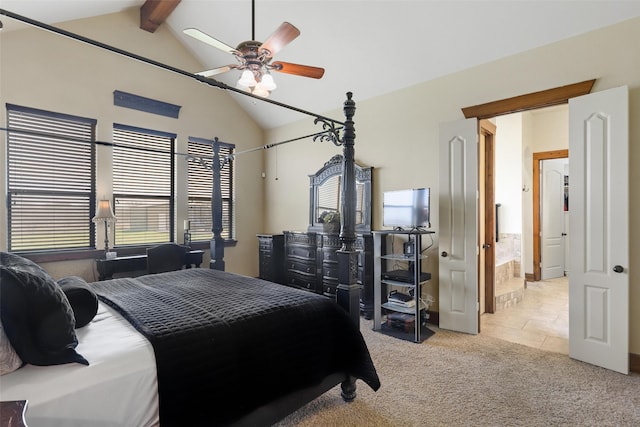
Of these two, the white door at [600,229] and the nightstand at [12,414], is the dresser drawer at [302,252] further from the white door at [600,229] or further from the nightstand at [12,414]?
the nightstand at [12,414]

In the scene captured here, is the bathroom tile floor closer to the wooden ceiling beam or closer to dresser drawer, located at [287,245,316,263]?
dresser drawer, located at [287,245,316,263]

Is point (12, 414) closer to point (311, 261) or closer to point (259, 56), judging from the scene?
point (259, 56)

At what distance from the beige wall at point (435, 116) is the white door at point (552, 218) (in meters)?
0.76

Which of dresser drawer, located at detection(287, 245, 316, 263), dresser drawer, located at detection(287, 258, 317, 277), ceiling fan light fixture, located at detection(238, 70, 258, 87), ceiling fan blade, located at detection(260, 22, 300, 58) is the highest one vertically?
ceiling fan blade, located at detection(260, 22, 300, 58)

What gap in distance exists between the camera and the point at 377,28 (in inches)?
136

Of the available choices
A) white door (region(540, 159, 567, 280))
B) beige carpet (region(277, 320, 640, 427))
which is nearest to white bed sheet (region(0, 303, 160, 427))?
beige carpet (region(277, 320, 640, 427))

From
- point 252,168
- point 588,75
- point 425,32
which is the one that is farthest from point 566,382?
point 252,168

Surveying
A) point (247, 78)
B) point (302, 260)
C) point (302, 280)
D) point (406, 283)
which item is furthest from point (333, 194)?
point (247, 78)

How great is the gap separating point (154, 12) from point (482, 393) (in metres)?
5.58

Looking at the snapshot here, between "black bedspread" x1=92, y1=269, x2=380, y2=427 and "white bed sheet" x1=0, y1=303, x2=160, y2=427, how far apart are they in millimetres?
60

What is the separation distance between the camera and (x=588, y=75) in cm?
285

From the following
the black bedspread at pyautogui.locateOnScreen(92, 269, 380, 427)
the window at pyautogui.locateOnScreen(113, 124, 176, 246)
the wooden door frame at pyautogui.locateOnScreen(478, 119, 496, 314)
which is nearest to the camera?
the black bedspread at pyautogui.locateOnScreen(92, 269, 380, 427)

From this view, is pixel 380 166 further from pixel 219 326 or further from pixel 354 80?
pixel 219 326

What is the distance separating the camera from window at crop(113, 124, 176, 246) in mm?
4434
